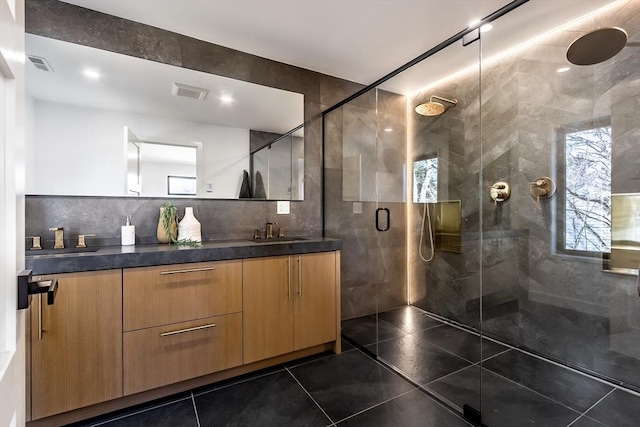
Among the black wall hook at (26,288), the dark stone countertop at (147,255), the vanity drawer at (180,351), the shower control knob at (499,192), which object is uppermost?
the shower control knob at (499,192)

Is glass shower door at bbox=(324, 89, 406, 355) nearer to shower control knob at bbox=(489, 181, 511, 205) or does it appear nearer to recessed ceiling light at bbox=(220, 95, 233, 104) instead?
shower control knob at bbox=(489, 181, 511, 205)

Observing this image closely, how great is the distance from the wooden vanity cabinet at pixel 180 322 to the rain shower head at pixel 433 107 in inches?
93.0

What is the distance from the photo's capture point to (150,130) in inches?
82.9

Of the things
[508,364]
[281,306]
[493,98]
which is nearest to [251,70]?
[281,306]

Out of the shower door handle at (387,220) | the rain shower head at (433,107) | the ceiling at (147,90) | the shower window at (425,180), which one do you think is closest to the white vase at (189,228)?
the ceiling at (147,90)

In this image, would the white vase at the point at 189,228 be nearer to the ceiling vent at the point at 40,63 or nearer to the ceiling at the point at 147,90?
the ceiling at the point at 147,90

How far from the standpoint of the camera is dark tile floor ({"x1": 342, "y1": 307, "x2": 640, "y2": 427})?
165cm

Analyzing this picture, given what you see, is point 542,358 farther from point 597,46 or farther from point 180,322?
point 180,322

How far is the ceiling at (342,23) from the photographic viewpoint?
1.87 meters

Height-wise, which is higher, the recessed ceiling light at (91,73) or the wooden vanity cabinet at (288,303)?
the recessed ceiling light at (91,73)

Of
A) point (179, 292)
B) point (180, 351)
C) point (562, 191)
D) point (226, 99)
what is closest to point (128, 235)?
point (179, 292)

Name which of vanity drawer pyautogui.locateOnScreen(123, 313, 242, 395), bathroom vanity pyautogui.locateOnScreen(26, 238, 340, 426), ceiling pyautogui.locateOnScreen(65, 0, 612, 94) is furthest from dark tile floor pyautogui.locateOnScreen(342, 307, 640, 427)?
ceiling pyautogui.locateOnScreen(65, 0, 612, 94)

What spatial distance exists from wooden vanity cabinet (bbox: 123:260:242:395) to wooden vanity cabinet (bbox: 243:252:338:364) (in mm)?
87

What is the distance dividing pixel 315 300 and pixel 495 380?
1.35 m
